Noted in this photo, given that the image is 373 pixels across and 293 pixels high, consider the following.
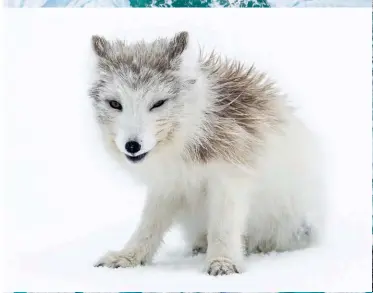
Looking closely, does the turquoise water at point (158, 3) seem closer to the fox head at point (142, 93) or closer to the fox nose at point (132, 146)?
the fox head at point (142, 93)

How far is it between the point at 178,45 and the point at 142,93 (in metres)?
0.13

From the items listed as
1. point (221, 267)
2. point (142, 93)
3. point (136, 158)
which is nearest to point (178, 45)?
point (142, 93)

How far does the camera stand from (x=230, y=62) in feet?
5.12

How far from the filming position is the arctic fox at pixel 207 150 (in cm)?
138

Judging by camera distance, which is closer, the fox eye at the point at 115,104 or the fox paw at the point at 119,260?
the fox eye at the point at 115,104

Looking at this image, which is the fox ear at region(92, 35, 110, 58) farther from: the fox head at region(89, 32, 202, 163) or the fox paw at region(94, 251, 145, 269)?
the fox paw at region(94, 251, 145, 269)

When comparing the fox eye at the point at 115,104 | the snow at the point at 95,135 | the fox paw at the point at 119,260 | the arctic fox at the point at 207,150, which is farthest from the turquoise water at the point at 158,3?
the fox paw at the point at 119,260

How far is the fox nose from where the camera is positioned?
134 cm

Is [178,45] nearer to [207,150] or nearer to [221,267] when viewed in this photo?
[207,150]

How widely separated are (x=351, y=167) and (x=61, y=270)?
72cm

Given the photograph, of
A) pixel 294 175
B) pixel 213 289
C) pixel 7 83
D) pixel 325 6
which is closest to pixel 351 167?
pixel 294 175

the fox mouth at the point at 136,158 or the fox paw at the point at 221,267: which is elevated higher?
the fox mouth at the point at 136,158

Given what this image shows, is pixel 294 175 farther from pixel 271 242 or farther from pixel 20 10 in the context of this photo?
pixel 20 10

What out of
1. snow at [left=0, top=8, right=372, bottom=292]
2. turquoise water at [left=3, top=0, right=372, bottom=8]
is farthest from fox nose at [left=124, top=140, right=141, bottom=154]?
turquoise water at [left=3, top=0, right=372, bottom=8]
